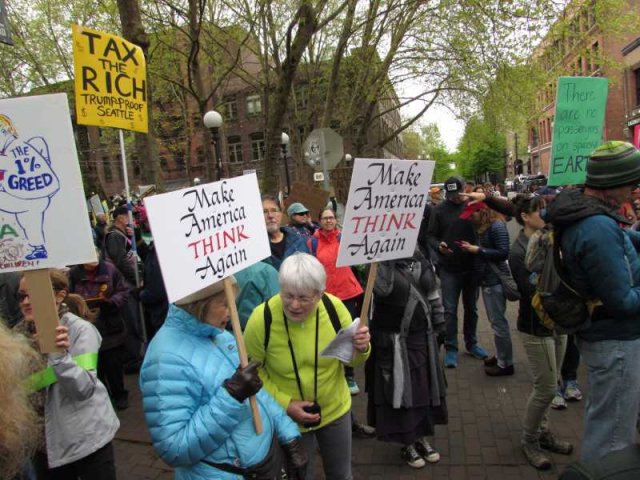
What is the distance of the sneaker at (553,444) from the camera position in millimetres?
3502

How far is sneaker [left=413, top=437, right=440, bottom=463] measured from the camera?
11.8ft

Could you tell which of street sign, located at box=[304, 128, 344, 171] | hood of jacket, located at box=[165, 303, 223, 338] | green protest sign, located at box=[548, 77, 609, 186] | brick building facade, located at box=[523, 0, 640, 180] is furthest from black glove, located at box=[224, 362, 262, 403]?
brick building facade, located at box=[523, 0, 640, 180]

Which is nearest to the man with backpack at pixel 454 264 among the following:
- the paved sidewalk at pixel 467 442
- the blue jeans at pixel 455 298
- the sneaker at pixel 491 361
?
the blue jeans at pixel 455 298

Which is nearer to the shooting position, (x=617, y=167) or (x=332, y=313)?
(x=617, y=167)

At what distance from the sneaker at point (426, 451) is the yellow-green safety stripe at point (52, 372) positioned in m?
2.48

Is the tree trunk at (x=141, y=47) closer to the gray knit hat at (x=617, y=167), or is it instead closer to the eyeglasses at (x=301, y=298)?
the eyeglasses at (x=301, y=298)

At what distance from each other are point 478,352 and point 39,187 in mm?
4940

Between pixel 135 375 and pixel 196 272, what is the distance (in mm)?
4960

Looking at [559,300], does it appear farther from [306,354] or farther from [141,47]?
[141,47]

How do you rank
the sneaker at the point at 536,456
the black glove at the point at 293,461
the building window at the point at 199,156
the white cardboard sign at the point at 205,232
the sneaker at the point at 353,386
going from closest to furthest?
the white cardboard sign at the point at 205,232 < the black glove at the point at 293,461 < the sneaker at the point at 536,456 < the sneaker at the point at 353,386 < the building window at the point at 199,156

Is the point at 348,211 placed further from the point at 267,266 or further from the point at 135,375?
the point at 135,375

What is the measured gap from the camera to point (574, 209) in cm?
242

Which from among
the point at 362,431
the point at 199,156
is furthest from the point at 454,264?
the point at 199,156

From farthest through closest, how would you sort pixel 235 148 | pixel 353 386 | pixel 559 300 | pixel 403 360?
pixel 235 148
pixel 353 386
pixel 403 360
pixel 559 300
